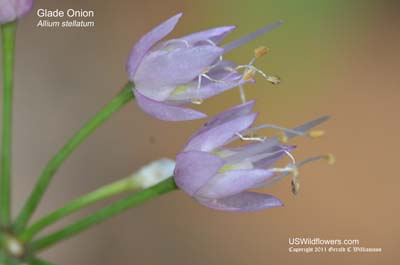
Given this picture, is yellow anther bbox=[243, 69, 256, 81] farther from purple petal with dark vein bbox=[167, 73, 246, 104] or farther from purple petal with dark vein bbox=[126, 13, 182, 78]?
purple petal with dark vein bbox=[126, 13, 182, 78]

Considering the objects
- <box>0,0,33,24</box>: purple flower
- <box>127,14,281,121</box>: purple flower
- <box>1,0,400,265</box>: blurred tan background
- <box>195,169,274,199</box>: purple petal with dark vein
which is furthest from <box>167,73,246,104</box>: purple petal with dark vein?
<box>1,0,400,265</box>: blurred tan background

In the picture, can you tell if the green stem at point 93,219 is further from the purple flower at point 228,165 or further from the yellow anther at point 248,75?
the yellow anther at point 248,75

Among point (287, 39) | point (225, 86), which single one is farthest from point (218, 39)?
point (287, 39)

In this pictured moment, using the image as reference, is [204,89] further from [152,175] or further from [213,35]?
[152,175]

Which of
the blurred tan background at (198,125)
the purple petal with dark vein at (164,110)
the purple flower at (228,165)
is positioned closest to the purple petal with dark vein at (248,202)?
the purple flower at (228,165)

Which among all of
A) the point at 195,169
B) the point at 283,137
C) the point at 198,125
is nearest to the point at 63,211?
the point at 195,169
